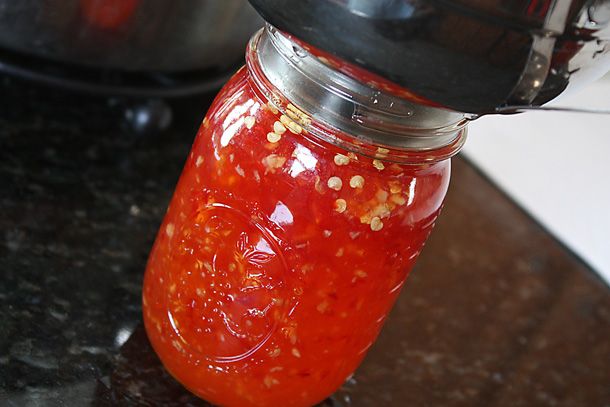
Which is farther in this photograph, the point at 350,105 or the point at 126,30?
the point at 126,30

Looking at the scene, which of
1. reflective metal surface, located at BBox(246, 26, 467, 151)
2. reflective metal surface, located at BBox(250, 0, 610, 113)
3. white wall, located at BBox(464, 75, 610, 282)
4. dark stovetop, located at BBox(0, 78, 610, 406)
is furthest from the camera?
white wall, located at BBox(464, 75, 610, 282)

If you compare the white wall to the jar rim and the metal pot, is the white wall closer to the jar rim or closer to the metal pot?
the metal pot

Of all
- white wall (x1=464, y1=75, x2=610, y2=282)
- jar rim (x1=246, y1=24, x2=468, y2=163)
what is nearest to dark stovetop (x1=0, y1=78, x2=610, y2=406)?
white wall (x1=464, y1=75, x2=610, y2=282)

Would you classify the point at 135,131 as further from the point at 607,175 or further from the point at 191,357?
the point at 607,175

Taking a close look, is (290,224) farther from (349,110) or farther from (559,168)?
(559,168)

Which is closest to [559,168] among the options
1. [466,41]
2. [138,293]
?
[138,293]
